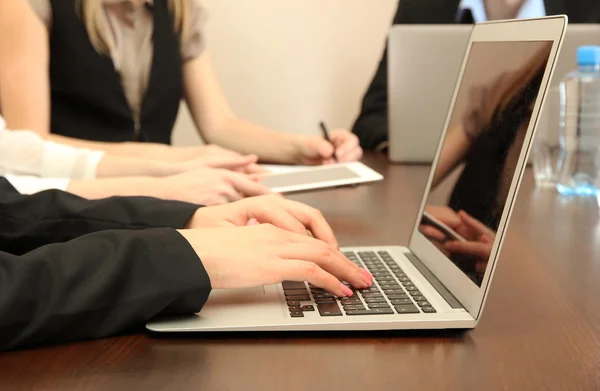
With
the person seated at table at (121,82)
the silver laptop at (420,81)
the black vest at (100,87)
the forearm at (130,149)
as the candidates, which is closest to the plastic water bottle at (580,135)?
the silver laptop at (420,81)

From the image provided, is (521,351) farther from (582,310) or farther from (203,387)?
(203,387)

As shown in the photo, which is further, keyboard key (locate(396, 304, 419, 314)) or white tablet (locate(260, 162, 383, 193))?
white tablet (locate(260, 162, 383, 193))

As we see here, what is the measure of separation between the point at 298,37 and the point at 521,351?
202 centimetres

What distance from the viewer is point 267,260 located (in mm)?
605

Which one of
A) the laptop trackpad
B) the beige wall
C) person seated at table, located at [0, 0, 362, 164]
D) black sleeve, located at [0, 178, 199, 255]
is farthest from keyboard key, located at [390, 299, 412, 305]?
the beige wall

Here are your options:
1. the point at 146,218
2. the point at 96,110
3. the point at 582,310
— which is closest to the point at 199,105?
the point at 96,110

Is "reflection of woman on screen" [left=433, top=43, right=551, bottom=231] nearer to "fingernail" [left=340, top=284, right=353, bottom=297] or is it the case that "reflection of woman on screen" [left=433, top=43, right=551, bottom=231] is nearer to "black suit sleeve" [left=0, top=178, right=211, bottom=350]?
"fingernail" [left=340, top=284, right=353, bottom=297]

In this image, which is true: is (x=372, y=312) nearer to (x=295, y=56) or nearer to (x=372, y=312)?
(x=372, y=312)

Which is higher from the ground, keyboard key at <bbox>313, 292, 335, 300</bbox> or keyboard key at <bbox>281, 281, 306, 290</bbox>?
keyboard key at <bbox>313, 292, 335, 300</bbox>

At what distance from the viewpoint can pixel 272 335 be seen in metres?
0.56

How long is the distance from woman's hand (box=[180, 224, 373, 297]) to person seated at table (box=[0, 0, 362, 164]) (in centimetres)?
75

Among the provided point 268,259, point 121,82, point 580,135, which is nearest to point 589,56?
point 580,135

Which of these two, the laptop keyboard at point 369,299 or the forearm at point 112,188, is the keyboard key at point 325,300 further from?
the forearm at point 112,188

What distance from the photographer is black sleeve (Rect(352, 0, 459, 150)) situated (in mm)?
1735
